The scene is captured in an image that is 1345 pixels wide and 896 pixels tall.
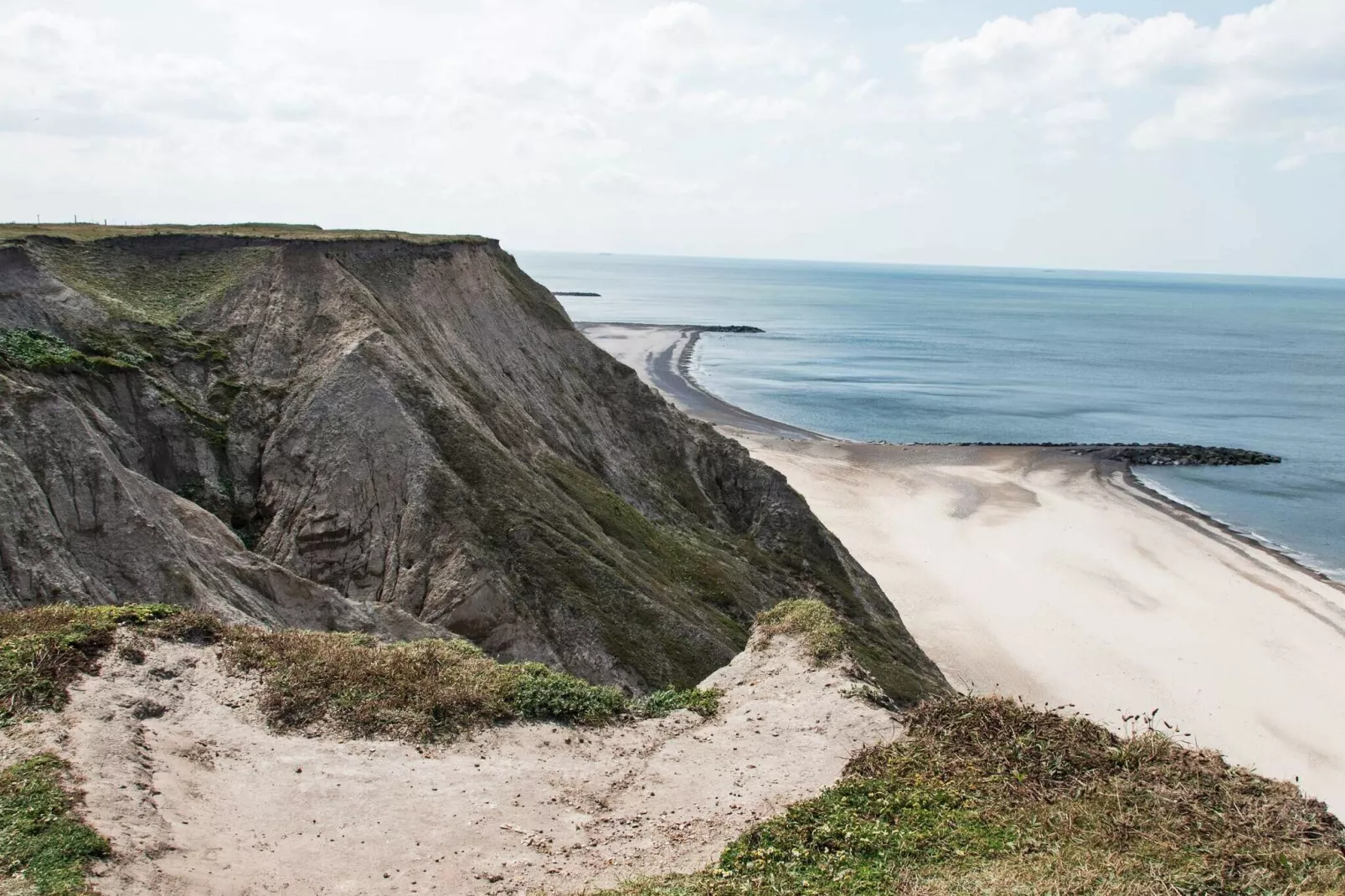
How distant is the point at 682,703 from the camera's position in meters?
17.2

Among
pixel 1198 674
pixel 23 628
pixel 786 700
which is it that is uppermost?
pixel 23 628

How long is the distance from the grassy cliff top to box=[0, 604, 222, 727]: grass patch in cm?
1829

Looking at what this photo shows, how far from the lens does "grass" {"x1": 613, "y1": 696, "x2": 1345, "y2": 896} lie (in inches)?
438

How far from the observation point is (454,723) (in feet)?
49.9

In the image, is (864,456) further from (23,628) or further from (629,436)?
(23,628)

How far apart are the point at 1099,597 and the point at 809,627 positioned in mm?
32467

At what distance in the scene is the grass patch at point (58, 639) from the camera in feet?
44.1

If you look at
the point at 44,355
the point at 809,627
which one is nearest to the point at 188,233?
the point at 44,355

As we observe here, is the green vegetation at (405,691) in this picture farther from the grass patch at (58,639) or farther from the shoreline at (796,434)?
the shoreline at (796,434)

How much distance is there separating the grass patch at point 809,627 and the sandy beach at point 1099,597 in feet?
59.2

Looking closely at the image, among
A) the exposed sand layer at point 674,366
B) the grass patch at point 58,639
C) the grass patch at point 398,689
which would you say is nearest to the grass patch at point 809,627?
the grass patch at point 398,689

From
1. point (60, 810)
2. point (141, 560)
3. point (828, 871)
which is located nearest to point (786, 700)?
point (828, 871)

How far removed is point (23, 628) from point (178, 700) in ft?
9.29

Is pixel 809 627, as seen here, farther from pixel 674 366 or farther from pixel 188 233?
pixel 674 366
